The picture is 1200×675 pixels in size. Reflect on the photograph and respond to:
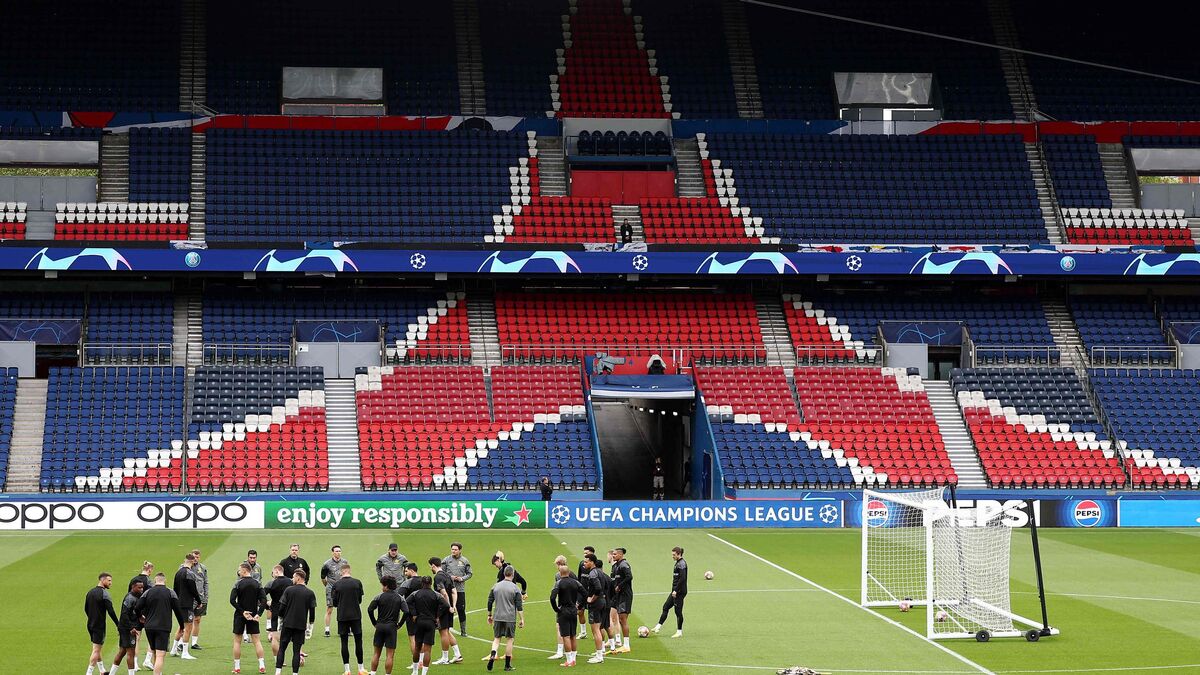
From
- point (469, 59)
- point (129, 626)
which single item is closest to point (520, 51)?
point (469, 59)

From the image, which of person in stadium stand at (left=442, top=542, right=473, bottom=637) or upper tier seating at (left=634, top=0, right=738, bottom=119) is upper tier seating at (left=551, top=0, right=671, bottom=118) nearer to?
upper tier seating at (left=634, top=0, right=738, bottom=119)

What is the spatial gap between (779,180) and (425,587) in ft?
119

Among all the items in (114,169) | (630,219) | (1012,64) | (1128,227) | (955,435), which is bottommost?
(955,435)

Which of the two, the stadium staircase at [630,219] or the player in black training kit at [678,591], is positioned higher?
the stadium staircase at [630,219]

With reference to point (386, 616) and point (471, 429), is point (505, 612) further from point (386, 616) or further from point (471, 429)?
point (471, 429)

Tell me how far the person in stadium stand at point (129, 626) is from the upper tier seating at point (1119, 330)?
39.5m

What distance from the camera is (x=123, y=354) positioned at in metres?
46.5

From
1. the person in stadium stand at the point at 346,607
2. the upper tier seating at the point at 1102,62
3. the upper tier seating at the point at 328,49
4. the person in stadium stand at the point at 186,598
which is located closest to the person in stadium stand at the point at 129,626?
the person in stadium stand at the point at 186,598

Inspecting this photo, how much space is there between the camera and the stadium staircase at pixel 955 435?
43.9 metres

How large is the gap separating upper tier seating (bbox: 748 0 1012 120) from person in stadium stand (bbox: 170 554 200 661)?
129 ft

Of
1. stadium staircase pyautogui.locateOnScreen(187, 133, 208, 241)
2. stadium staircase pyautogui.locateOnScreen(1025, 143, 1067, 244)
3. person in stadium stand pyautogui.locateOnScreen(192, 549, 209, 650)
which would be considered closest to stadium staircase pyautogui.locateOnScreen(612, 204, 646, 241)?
stadium staircase pyautogui.locateOnScreen(187, 133, 208, 241)

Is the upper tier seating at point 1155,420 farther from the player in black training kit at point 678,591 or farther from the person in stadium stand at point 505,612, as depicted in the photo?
the person in stadium stand at point 505,612

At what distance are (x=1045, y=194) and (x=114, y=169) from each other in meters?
35.6

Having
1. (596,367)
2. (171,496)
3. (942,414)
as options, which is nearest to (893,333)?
(942,414)
